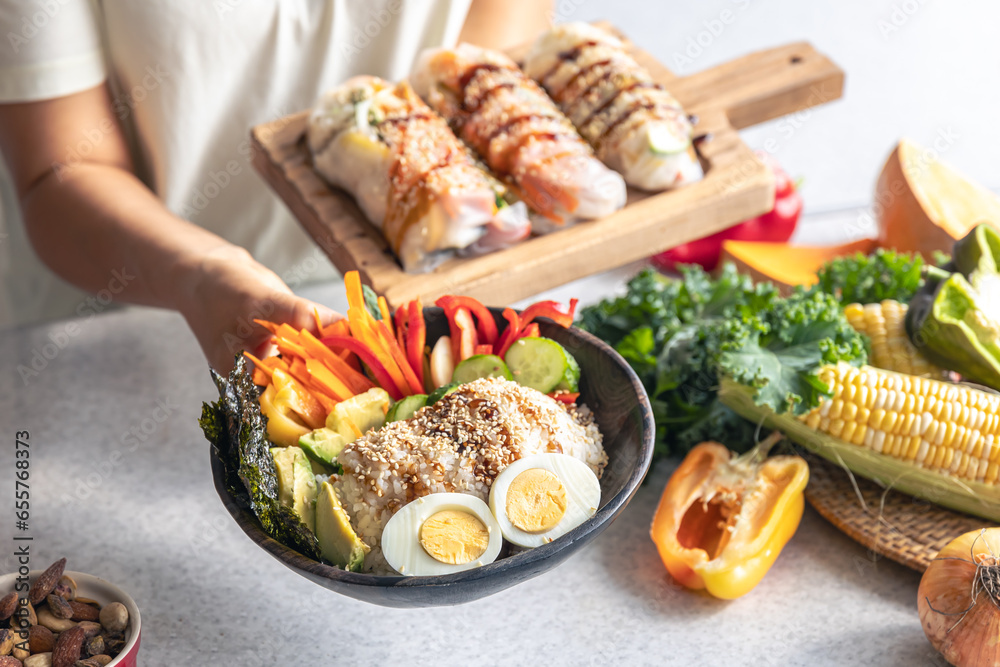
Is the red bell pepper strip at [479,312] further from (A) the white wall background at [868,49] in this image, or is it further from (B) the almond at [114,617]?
(A) the white wall background at [868,49]

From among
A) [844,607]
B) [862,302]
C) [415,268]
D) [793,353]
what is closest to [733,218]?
[862,302]

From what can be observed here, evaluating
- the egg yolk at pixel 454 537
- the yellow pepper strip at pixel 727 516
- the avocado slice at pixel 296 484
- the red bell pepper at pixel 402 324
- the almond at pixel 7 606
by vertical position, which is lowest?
the almond at pixel 7 606

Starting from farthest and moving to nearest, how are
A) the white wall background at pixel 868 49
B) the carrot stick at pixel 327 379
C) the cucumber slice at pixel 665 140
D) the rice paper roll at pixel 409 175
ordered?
the white wall background at pixel 868 49 → the cucumber slice at pixel 665 140 → the rice paper roll at pixel 409 175 → the carrot stick at pixel 327 379

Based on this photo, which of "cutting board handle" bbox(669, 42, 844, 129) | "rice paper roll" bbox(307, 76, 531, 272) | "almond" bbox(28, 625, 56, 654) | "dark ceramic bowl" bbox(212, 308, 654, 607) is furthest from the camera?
"cutting board handle" bbox(669, 42, 844, 129)

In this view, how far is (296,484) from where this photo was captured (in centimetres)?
91

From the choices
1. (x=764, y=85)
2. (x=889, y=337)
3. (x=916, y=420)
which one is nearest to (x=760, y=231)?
(x=764, y=85)

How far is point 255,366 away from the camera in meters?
1.04

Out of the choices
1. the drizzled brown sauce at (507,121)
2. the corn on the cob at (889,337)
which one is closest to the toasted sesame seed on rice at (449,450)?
the corn on the cob at (889,337)

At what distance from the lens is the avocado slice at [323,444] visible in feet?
3.14

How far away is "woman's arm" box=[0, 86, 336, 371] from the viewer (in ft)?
4.18

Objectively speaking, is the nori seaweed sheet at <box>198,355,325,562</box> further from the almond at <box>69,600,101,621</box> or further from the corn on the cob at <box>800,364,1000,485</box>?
the corn on the cob at <box>800,364,1000,485</box>

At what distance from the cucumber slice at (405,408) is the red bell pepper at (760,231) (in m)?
1.08

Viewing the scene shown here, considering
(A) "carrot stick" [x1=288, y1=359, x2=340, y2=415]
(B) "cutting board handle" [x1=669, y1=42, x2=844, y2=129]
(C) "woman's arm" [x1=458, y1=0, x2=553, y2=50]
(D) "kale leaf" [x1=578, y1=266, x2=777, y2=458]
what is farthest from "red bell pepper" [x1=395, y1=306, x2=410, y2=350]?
(C) "woman's arm" [x1=458, y1=0, x2=553, y2=50]

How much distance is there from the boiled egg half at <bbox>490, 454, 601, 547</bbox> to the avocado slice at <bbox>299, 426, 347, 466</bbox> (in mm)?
198
